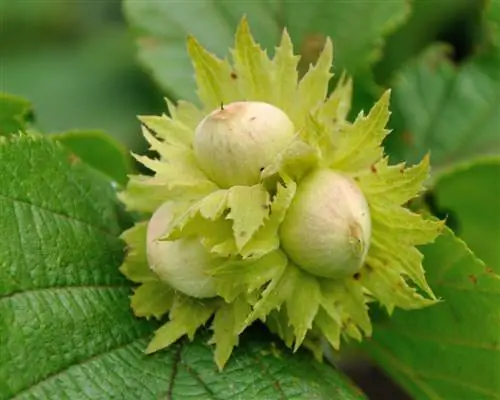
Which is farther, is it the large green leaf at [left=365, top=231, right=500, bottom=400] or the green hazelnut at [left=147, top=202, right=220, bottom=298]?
the large green leaf at [left=365, top=231, right=500, bottom=400]

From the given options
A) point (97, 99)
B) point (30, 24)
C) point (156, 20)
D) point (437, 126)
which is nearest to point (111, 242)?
point (156, 20)

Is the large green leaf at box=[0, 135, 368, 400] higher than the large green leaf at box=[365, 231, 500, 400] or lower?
higher

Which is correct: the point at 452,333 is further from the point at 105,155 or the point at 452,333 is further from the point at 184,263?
the point at 105,155

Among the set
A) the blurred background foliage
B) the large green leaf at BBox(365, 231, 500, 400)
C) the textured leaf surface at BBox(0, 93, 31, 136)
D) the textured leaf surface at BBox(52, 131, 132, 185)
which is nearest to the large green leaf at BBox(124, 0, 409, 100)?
the blurred background foliage

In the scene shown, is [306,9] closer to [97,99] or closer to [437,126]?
[437,126]

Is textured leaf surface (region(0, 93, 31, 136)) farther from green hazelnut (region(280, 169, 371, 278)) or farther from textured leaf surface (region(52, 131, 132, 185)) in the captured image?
green hazelnut (region(280, 169, 371, 278))

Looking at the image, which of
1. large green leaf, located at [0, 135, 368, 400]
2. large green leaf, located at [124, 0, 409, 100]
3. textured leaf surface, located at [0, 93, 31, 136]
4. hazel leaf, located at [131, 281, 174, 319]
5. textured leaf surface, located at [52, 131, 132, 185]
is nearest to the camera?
large green leaf, located at [0, 135, 368, 400]

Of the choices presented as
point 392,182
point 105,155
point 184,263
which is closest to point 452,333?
point 392,182
